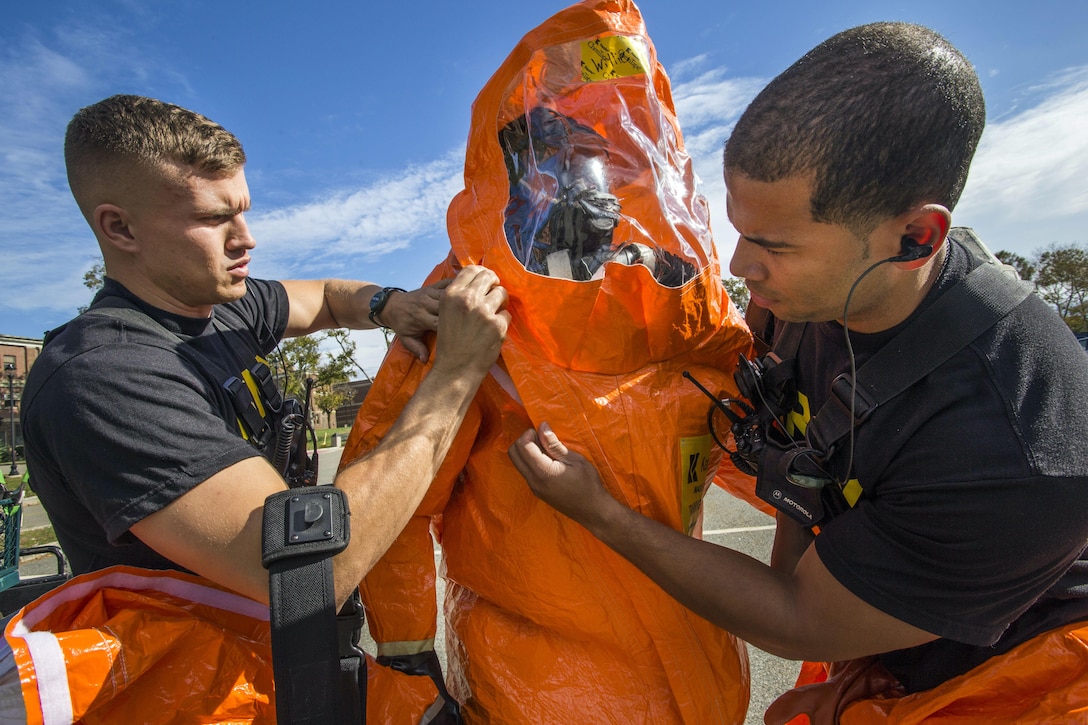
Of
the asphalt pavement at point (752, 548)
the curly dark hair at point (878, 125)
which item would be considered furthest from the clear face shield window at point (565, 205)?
the asphalt pavement at point (752, 548)

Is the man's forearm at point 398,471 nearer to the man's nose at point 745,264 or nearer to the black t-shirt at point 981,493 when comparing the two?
the man's nose at point 745,264

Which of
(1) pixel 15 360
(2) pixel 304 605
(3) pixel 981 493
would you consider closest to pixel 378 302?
(2) pixel 304 605

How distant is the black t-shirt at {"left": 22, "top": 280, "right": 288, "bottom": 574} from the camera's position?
4.03 feet

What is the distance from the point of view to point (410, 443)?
1.40 metres

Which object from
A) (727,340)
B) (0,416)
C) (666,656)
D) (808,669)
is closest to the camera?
(666,656)

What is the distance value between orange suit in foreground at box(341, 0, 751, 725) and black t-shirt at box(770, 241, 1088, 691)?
0.45m

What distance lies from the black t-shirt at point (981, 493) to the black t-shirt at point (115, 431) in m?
1.39

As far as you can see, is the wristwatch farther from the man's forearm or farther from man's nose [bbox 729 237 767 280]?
man's nose [bbox 729 237 767 280]

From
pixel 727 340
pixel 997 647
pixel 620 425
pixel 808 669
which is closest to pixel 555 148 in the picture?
pixel 727 340

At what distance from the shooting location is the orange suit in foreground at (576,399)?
4.85 ft

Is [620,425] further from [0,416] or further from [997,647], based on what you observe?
[0,416]

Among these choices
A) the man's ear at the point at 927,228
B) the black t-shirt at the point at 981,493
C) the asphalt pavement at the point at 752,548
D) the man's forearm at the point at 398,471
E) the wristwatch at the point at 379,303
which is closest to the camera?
the black t-shirt at the point at 981,493

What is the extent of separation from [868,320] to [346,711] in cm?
145

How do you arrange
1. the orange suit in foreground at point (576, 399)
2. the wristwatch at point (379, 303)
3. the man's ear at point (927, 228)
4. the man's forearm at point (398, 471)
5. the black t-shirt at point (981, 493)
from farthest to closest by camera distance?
the wristwatch at point (379, 303), the orange suit in foreground at point (576, 399), the man's forearm at point (398, 471), the man's ear at point (927, 228), the black t-shirt at point (981, 493)
